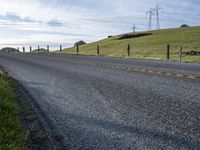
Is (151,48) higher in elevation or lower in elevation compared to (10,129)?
higher

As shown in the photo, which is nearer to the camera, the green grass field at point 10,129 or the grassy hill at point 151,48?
the green grass field at point 10,129

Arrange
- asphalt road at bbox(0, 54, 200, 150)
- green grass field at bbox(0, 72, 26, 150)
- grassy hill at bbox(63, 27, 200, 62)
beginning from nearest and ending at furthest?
green grass field at bbox(0, 72, 26, 150) < asphalt road at bbox(0, 54, 200, 150) < grassy hill at bbox(63, 27, 200, 62)

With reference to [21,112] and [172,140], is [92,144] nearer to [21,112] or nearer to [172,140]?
[172,140]

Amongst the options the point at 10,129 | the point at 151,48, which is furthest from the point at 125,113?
the point at 151,48

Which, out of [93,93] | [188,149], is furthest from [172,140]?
[93,93]

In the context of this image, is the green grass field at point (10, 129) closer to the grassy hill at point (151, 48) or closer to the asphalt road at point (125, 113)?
the asphalt road at point (125, 113)

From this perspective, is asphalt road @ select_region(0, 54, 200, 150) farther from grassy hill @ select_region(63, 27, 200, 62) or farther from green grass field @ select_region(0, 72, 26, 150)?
grassy hill @ select_region(63, 27, 200, 62)

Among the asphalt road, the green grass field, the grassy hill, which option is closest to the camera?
the green grass field

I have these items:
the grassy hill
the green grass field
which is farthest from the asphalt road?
the grassy hill

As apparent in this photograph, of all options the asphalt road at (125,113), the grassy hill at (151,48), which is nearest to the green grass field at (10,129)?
the asphalt road at (125,113)

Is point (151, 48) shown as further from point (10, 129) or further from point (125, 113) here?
point (10, 129)

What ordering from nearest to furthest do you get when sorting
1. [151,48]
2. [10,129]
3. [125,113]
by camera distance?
[10,129] < [125,113] < [151,48]

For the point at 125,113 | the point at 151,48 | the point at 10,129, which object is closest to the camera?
the point at 10,129

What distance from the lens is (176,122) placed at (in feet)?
17.4
